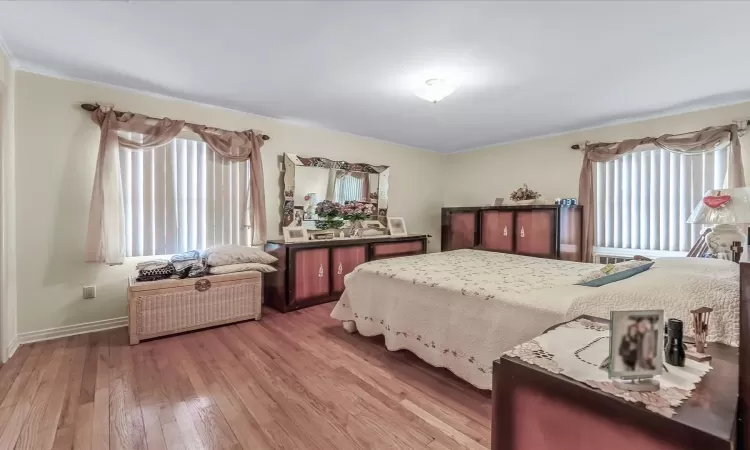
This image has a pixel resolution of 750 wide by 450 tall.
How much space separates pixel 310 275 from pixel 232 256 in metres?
0.93

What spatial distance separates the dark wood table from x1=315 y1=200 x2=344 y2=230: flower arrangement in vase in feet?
11.7

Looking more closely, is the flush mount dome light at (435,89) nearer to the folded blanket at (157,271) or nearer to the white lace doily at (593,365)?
the white lace doily at (593,365)

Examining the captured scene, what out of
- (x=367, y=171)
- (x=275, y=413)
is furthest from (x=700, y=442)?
(x=367, y=171)

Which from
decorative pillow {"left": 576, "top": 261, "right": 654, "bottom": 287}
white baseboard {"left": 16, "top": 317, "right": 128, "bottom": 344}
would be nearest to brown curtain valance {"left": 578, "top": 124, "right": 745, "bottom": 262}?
decorative pillow {"left": 576, "top": 261, "right": 654, "bottom": 287}

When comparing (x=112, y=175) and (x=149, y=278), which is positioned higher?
(x=112, y=175)

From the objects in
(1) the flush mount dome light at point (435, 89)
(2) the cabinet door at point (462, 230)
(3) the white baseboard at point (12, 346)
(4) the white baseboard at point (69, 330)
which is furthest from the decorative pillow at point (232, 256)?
(2) the cabinet door at point (462, 230)

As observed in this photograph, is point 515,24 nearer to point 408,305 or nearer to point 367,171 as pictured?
point 408,305

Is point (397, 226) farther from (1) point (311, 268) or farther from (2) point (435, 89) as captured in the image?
(2) point (435, 89)

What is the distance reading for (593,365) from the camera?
87cm

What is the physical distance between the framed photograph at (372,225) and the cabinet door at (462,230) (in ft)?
3.82

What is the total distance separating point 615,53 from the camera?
88.0 inches

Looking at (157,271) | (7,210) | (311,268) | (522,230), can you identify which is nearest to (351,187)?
(311,268)

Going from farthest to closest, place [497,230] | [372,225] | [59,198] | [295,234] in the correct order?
[372,225] < [497,230] < [295,234] < [59,198]

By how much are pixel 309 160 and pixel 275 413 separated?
3.12 m
